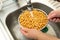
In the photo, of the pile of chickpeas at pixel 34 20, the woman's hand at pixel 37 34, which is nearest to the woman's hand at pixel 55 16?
the pile of chickpeas at pixel 34 20

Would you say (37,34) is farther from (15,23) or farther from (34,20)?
(15,23)

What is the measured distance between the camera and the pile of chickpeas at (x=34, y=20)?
36.2 inches

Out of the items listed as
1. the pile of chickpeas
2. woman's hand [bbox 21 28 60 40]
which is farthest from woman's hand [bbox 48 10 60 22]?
woman's hand [bbox 21 28 60 40]

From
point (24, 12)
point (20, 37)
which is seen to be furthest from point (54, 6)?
point (20, 37)

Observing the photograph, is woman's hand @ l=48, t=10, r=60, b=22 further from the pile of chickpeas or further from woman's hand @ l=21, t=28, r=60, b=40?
woman's hand @ l=21, t=28, r=60, b=40

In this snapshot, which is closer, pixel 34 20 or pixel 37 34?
pixel 37 34

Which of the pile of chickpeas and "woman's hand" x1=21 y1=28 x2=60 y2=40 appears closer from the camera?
"woman's hand" x1=21 y1=28 x2=60 y2=40

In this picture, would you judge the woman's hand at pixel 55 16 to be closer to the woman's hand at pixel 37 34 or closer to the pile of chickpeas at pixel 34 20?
the pile of chickpeas at pixel 34 20

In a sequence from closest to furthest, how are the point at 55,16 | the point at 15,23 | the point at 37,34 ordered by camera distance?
the point at 37,34 → the point at 55,16 → the point at 15,23

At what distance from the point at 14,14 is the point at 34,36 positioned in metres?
0.29

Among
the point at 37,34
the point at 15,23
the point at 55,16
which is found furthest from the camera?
the point at 15,23

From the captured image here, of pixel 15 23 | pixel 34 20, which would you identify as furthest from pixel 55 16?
pixel 15 23

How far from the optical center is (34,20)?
37.3 inches

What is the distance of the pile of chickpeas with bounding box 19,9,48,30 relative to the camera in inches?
36.2
